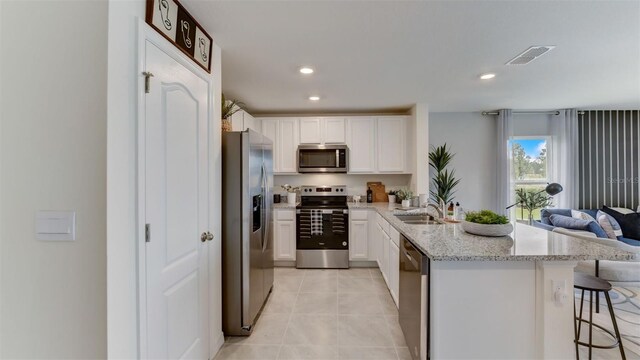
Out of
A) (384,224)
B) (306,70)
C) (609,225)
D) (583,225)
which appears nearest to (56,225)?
(306,70)

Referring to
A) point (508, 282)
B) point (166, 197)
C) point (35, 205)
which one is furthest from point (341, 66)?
point (35, 205)

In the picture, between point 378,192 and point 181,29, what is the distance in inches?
140

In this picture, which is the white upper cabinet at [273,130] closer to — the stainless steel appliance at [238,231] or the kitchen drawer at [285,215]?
the kitchen drawer at [285,215]

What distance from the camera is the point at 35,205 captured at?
1107 mm

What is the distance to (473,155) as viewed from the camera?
4477mm

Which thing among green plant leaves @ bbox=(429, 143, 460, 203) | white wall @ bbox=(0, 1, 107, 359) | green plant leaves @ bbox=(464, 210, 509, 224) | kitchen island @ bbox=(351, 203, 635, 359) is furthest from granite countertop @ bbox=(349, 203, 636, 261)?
green plant leaves @ bbox=(429, 143, 460, 203)

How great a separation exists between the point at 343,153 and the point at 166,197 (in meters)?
2.86

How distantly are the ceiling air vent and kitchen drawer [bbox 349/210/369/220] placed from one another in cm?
236

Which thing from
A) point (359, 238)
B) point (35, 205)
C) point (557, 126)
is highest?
point (557, 126)

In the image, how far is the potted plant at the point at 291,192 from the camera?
4.17m

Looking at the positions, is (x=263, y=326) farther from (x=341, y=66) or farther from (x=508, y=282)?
(x=341, y=66)

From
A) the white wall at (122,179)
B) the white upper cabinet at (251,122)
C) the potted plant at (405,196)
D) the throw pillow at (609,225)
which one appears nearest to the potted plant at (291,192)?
the white upper cabinet at (251,122)

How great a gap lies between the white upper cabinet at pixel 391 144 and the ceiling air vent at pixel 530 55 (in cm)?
173

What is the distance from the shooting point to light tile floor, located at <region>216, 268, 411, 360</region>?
2.01m
